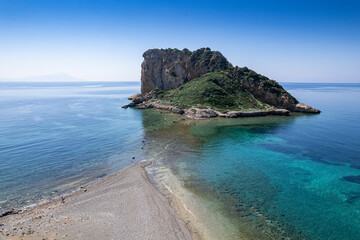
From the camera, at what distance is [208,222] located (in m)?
18.9

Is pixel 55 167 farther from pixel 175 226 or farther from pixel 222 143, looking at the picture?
pixel 222 143

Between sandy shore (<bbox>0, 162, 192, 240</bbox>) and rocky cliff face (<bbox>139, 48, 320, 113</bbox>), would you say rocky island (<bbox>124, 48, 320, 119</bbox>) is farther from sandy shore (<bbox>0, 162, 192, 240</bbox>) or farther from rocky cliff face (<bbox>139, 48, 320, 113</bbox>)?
sandy shore (<bbox>0, 162, 192, 240</bbox>)

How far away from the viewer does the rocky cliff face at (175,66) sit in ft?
324

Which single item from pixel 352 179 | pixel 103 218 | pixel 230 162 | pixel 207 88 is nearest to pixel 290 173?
pixel 352 179

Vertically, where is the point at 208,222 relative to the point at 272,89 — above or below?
below

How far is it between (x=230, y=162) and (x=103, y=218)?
19.9 meters

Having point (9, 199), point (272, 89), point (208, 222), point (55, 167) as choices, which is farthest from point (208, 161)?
point (272, 89)

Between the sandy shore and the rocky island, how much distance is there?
4539 cm

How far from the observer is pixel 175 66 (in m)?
102

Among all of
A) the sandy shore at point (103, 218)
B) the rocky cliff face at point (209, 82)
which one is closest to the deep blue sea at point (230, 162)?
the sandy shore at point (103, 218)

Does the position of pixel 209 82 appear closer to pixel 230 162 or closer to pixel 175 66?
pixel 175 66

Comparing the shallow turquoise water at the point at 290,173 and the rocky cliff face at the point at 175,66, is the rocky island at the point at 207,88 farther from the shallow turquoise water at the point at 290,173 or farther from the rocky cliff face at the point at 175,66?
the shallow turquoise water at the point at 290,173

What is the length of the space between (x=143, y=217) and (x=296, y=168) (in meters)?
23.0

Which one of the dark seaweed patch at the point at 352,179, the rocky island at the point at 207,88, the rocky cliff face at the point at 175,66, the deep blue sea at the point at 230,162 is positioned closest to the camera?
the deep blue sea at the point at 230,162
